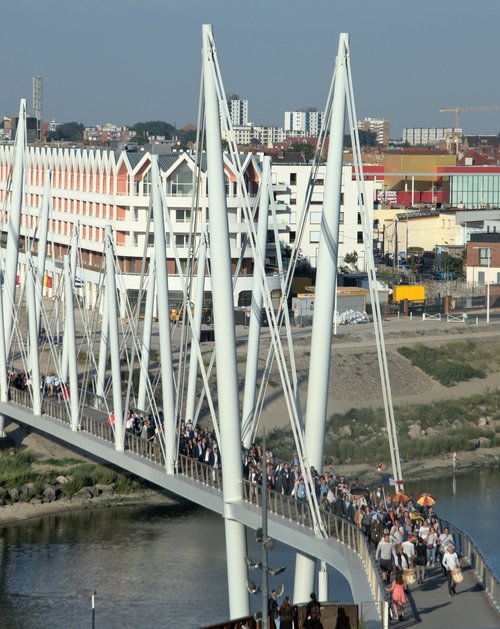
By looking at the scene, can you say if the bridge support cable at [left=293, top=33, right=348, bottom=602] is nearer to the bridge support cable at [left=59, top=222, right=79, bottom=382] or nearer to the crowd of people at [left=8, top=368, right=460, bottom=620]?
the crowd of people at [left=8, top=368, right=460, bottom=620]

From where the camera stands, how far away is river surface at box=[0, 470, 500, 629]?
75.1ft

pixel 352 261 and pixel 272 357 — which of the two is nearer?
pixel 272 357

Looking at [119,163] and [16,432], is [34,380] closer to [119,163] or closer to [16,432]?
[16,432]

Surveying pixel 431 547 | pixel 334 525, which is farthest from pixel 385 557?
pixel 334 525

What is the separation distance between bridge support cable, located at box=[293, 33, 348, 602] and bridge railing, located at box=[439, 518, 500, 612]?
188 centimetres

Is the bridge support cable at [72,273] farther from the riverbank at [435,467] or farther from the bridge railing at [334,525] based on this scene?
the bridge railing at [334,525]

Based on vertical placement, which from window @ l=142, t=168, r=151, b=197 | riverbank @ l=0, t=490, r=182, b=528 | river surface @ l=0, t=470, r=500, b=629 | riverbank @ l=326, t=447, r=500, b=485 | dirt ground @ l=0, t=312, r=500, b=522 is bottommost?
river surface @ l=0, t=470, r=500, b=629

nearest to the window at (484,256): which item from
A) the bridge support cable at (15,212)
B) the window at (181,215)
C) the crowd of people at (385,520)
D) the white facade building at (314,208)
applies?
the white facade building at (314,208)

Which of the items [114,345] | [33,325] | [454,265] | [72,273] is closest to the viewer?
[114,345]

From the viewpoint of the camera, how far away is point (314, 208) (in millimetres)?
59500

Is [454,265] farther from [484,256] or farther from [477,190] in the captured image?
[477,190]

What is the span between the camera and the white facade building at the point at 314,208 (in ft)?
187

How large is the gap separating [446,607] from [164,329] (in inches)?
291

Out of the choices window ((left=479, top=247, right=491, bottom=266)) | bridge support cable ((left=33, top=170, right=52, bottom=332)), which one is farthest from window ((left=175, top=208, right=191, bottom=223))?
bridge support cable ((left=33, top=170, right=52, bottom=332))
